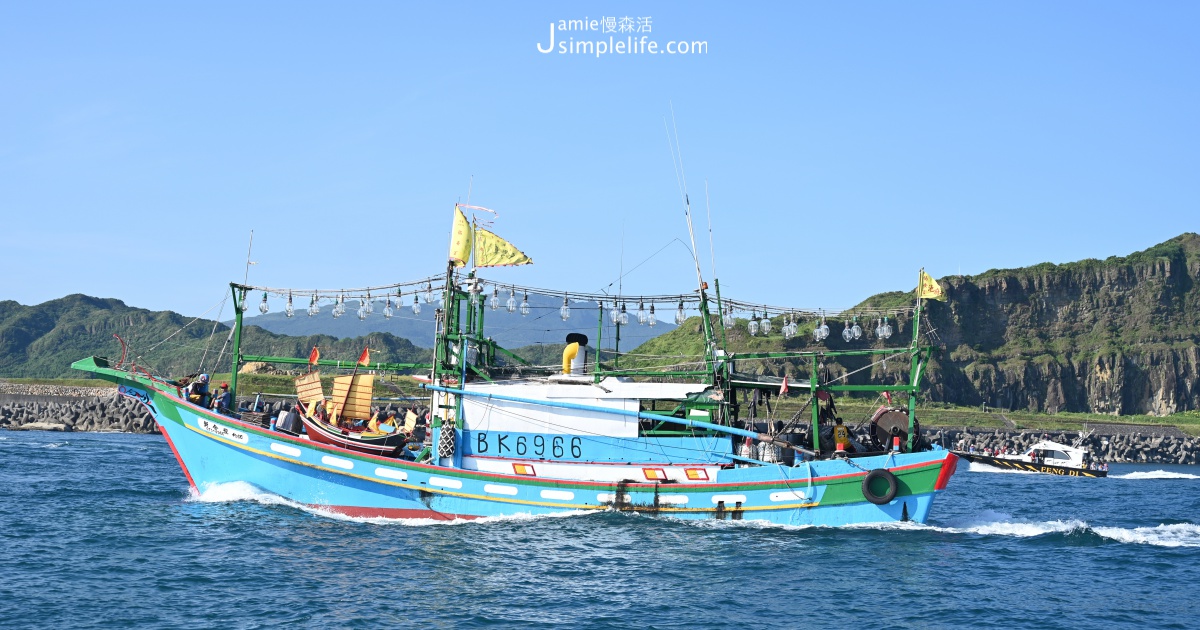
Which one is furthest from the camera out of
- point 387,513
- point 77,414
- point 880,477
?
Answer: point 77,414

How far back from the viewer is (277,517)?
90.4ft

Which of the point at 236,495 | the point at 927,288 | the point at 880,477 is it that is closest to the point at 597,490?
the point at 880,477

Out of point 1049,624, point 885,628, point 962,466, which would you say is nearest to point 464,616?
point 885,628

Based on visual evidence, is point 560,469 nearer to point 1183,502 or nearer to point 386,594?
point 386,594

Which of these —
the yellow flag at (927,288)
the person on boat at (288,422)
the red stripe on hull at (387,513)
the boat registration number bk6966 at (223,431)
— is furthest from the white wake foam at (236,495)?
the yellow flag at (927,288)

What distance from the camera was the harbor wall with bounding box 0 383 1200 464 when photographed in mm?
72688

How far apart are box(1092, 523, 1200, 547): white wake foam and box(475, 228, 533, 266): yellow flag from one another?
19197 millimetres

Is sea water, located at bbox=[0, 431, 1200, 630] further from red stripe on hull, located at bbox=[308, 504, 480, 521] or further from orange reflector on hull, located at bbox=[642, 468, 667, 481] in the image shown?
orange reflector on hull, located at bbox=[642, 468, 667, 481]

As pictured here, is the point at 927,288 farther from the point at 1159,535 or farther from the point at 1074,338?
the point at 1074,338

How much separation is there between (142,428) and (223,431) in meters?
48.9

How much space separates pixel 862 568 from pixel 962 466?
153ft

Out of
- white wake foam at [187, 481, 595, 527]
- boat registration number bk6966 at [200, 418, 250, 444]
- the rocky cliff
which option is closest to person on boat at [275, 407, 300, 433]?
boat registration number bk6966 at [200, 418, 250, 444]

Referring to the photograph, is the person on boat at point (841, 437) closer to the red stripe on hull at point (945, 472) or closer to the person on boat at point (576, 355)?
the red stripe on hull at point (945, 472)

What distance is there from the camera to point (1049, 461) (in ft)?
199
